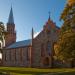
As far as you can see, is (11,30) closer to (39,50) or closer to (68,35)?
(39,50)

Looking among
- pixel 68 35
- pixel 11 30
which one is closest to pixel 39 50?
pixel 11 30

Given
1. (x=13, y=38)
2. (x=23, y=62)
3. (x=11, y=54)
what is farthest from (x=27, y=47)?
(x=13, y=38)

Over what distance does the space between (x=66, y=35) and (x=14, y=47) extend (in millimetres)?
52119

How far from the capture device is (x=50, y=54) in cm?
5938

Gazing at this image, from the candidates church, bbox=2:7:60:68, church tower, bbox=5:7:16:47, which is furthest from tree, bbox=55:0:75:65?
church tower, bbox=5:7:16:47

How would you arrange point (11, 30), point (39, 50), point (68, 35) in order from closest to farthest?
point (68, 35) → point (39, 50) → point (11, 30)

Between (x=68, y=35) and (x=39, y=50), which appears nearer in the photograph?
(x=68, y=35)

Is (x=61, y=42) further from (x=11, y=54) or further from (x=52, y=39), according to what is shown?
Result: (x=11, y=54)

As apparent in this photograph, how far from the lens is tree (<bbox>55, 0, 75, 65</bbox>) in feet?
86.5

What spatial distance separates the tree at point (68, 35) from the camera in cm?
2638

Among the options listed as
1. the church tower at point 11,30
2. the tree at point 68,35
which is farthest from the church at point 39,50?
the tree at point 68,35

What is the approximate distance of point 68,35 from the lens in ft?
87.4

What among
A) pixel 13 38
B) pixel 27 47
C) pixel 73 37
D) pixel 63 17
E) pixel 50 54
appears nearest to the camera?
pixel 73 37

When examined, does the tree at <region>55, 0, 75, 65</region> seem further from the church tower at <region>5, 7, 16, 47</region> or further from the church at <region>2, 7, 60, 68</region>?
the church tower at <region>5, 7, 16, 47</region>
